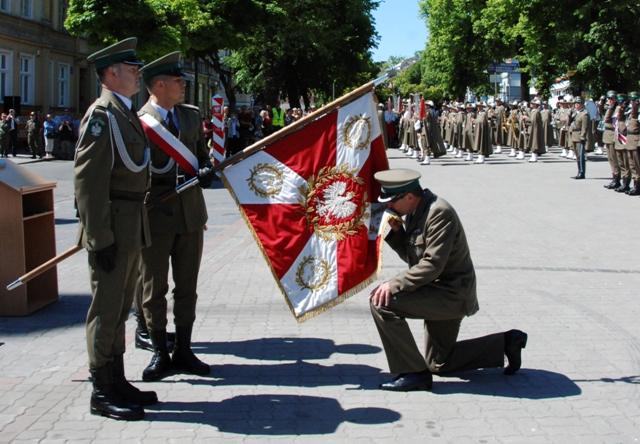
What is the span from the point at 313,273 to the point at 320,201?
0.49 m

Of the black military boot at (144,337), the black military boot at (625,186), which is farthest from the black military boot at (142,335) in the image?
the black military boot at (625,186)

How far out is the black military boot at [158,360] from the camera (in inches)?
222

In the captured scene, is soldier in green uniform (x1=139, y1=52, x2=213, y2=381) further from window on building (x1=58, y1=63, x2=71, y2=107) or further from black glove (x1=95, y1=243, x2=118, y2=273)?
window on building (x1=58, y1=63, x2=71, y2=107)

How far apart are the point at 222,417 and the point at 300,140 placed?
193cm

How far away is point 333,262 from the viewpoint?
5.69 metres

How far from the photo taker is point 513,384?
5578 mm

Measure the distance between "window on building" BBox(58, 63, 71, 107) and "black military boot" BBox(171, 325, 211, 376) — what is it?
134ft

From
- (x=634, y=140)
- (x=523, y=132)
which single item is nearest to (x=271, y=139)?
(x=634, y=140)

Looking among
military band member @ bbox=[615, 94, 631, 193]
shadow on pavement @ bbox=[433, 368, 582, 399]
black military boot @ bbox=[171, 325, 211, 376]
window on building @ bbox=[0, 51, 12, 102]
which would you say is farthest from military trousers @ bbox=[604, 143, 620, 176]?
window on building @ bbox=[0, 51, 12, 102]

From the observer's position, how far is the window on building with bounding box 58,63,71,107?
43.9 meters

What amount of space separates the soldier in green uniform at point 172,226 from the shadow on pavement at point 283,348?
58 cm

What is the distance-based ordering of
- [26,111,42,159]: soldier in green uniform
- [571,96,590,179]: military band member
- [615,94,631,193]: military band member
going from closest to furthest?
[615,94,631,193]: military band member → [571,96,590,179]: military band member → [26,111,42,159]: soldier in green uniform

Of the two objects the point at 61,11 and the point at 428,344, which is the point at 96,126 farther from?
the point at 61,11

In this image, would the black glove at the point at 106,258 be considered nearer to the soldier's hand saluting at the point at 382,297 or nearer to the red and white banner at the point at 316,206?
the red and white banner at the point at 316,206
